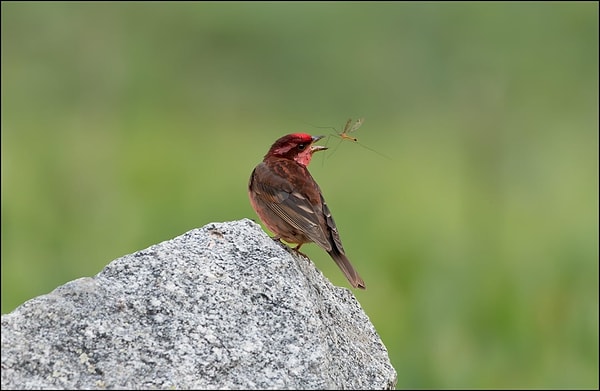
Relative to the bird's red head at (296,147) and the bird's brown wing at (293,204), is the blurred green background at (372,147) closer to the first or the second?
the bird's red head at (296,147)

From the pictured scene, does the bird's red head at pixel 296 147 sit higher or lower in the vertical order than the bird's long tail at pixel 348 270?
higher

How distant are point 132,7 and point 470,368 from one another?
12.8 meters

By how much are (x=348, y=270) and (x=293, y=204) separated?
0.45 metres

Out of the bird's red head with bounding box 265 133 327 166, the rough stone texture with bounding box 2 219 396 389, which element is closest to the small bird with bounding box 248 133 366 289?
the bird's red head with bounding box 265 133 327 166

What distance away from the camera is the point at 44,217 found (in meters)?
13.7

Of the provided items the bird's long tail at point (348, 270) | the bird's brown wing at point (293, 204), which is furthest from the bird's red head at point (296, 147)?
the bird's long tail at point (348, 270)

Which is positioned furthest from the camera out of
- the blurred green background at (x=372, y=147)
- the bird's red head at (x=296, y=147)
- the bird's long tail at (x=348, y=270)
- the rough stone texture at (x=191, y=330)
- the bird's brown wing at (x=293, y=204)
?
the blurred green background at (x=372, y=147)

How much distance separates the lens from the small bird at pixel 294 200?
6.48 metres

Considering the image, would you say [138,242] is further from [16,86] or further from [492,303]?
[16,86]

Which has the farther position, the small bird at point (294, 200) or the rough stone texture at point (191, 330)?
the small bird at point (294, 200)

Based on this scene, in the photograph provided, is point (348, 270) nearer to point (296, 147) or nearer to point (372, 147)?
point (296, 147)

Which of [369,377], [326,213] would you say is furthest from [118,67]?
[369,377]

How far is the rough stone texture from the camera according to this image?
468 cm

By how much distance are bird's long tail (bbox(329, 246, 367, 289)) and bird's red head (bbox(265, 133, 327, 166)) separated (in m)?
0.50
